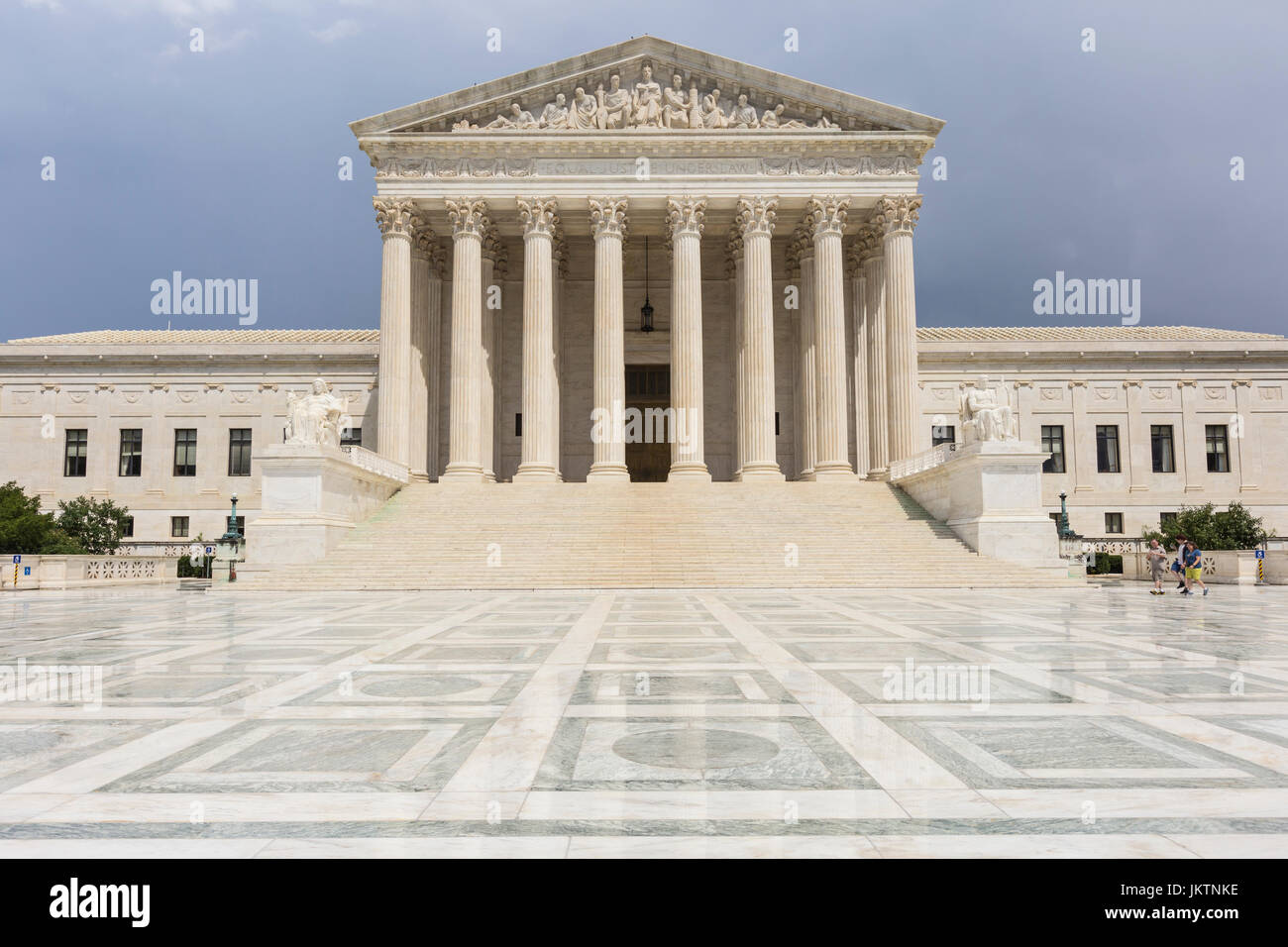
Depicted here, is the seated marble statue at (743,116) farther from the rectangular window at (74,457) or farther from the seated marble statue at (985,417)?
the rectangular window at (74,457)

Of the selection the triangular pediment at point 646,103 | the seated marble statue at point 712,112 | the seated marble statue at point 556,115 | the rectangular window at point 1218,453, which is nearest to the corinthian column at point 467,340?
the triangular pediment at point 646,103

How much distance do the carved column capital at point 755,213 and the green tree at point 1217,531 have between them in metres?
20.8

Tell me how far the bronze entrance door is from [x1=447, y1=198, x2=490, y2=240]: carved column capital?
450 inches

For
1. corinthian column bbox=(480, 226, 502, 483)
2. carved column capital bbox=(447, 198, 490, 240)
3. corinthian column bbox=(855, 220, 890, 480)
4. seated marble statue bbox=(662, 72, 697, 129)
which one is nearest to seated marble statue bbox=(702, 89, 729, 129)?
seated marble statue bbox=(662, 72, 697, 129)

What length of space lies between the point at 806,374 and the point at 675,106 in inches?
532

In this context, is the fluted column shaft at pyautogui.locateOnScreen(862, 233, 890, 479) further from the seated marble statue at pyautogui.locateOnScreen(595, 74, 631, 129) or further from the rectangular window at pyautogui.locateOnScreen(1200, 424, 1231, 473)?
the rectangular window at pyautogui.locateOnScreen(1200, 424, 1231, 473)

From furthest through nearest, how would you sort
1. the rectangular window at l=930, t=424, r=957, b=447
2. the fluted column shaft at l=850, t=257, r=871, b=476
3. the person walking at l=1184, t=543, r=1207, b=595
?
1. the rectangular window at l=930, t=424, r=957, b=447
2. the fluted column shaft at l=850, t=257, r=871, b=476
3. the person walking at l=1184, t=543, r=1207, b=595

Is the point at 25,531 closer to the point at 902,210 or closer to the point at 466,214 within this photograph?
the point at 466,214

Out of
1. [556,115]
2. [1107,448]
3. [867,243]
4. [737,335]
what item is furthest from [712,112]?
[1107,448]

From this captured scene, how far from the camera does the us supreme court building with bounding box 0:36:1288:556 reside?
35.8 m

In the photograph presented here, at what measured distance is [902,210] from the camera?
36.0m

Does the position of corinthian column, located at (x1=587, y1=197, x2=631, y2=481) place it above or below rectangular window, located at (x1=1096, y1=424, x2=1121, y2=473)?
above

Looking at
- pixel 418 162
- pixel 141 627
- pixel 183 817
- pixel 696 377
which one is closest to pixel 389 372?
pixel 418 162

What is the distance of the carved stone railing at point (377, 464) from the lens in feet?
93.6
